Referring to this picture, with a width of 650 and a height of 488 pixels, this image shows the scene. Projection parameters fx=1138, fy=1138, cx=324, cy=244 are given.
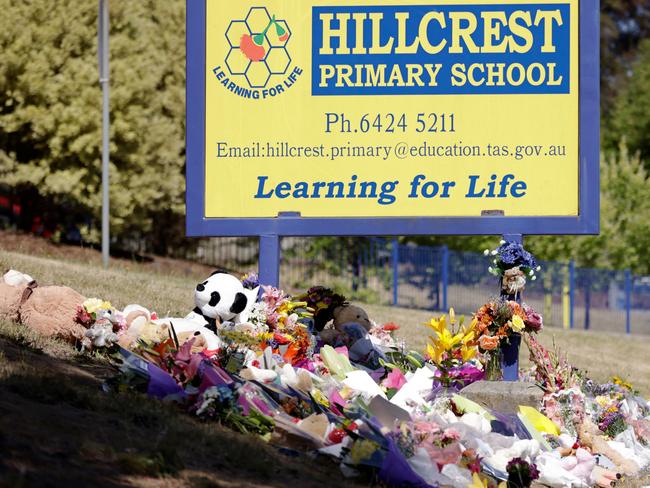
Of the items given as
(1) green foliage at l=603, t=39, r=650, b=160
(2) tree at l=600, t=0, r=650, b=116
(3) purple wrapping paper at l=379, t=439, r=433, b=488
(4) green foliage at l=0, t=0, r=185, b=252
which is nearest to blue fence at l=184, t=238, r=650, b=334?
(4) green foliage at l=0, t=0, r=185, b=252

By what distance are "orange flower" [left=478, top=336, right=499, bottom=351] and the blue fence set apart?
16.2 meters

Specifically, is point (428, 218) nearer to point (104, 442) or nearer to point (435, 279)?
point (104, 442)

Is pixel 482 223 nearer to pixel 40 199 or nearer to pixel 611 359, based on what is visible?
pixel 611 359

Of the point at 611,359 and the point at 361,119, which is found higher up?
the point at 361,119

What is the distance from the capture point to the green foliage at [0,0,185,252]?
22.9 metres

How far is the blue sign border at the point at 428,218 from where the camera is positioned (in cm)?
1040

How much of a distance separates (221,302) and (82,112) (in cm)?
1452

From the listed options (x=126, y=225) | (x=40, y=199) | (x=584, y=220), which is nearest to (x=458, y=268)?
(x=126, y=225)

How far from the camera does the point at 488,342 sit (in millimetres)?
9695

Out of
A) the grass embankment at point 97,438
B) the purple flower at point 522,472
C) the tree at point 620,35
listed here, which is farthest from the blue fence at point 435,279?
the tree at point 620,35

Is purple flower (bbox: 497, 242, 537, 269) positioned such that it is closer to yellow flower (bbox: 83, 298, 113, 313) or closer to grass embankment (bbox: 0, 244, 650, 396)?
grass embankment (bbox: 0, 244, 650, 396)

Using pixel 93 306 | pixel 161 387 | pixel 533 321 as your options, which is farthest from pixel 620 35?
pixel 161 387

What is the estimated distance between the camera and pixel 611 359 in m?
19.4

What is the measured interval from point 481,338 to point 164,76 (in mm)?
18521
